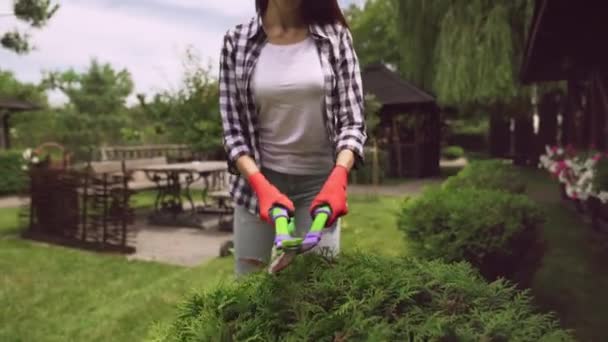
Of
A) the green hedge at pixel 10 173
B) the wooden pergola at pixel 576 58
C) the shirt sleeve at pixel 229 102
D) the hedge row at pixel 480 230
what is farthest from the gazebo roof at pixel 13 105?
the shirt sleeve at pixel 229 102

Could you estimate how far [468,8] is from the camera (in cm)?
1308

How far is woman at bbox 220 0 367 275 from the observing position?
1.73 meters

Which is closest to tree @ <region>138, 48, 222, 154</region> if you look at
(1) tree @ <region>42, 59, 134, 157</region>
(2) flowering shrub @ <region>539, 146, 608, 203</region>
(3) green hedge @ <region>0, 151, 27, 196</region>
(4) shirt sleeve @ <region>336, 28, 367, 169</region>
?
(3) green hedge @ <region>0, 151, 27, 196</region>

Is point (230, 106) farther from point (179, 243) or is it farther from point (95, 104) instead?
point (95, 104)

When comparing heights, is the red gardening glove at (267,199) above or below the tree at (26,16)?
below

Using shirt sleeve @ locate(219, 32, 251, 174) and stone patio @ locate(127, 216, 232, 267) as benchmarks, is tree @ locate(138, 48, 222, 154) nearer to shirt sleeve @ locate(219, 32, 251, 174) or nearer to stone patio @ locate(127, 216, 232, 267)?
stone patio @ locate(127, 216, 232, 267)

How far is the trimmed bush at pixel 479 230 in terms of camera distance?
3.61m

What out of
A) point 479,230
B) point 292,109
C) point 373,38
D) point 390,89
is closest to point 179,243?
point 479,230

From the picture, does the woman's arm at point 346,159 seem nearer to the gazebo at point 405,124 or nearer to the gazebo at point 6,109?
the gazebo at point 405,124

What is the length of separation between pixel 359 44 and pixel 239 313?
83.7 ft

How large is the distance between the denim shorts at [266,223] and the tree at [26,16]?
277 inches

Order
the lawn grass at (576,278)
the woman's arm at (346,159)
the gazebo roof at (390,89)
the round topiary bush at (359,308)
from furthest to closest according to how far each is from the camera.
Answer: the gazebo roof at (390,89) < the lawn grass at (576,278) < the woman's arm at (346,159) < the round topiary bush at (359,308)

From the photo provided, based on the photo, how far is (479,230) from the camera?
3656 millimetres

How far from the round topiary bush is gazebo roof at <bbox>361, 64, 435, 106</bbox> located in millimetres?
14460
